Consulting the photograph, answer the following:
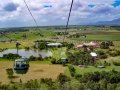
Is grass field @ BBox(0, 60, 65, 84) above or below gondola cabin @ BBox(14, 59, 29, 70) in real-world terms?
below

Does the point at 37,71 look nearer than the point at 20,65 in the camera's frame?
No

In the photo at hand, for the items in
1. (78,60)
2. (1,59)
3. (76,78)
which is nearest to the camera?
(76,78)

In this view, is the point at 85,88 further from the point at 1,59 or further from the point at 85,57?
the point at 1,59

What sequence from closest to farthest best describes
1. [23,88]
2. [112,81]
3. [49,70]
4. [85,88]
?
[85,88] < [23,88] < [112,81] < [49,70]

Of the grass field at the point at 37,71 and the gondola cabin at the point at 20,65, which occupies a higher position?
the gondola cabin at the point at 20,65

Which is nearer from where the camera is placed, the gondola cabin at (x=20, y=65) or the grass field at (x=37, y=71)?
the gondola cabin at (x=20, y=65)

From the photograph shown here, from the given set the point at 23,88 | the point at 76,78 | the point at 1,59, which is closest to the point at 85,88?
the point at 23,88

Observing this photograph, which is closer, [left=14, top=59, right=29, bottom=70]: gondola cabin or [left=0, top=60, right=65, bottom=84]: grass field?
[left=14, top=59, right=29, bottom=70]: gondola cabin

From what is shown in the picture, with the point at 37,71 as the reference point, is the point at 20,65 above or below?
above
